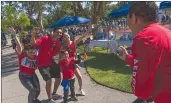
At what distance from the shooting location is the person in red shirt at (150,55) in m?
1.73

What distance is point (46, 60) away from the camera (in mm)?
6504

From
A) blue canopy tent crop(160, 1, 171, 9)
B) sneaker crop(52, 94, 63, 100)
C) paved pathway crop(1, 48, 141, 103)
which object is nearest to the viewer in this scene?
paved pathway crop(1, 48, 141, 103)

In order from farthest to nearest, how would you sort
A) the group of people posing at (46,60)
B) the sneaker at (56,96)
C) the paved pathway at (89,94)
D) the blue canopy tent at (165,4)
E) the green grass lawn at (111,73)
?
the blue canopy tent at (165,4) < the green grass lawn at (111,73) < the sneaker at (56,96) < the paved pathway at (89,94) < the group of people posing at (46,60)

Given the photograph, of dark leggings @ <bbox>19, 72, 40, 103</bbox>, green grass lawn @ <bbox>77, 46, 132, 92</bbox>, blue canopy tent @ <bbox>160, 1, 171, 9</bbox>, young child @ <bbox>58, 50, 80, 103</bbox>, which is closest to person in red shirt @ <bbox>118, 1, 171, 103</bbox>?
dark leggings @ <bbox>19, 72, 40, 103</bbox>

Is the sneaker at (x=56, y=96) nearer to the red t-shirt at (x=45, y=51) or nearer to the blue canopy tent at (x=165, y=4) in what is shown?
the red t-shirt at (x=45, y=51)

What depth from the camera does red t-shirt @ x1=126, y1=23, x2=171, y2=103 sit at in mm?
1730

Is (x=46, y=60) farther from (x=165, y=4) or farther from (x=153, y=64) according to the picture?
(x=165, y=4)

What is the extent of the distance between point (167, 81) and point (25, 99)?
6.08 meters

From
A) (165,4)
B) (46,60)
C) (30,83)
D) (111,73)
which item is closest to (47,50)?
(46,60)

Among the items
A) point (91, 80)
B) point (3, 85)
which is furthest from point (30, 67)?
point (3, 85)

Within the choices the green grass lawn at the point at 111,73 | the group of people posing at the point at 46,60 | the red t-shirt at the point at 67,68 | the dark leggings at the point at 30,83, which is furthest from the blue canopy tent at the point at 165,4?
the dark leggings at the point at 30,83

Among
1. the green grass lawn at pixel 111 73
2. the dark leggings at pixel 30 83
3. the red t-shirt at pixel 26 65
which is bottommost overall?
the green grass lawn at pixel 111 73

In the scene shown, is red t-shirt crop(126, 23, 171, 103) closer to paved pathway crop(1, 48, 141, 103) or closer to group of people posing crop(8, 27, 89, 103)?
group of people posing crop(8, 27, 89, 103)

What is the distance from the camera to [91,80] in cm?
895
